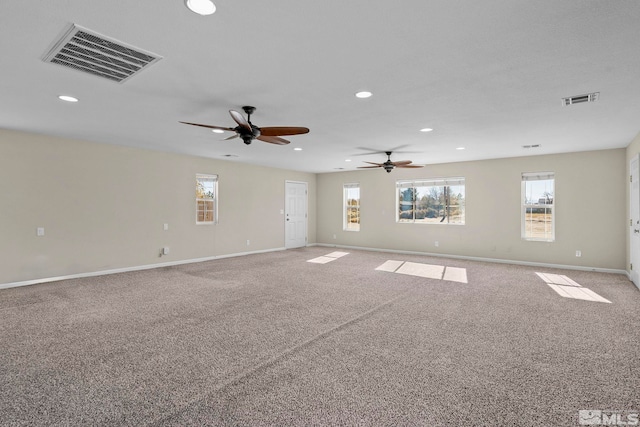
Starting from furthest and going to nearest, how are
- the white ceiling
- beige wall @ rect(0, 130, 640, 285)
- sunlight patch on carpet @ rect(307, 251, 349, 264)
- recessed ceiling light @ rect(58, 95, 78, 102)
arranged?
sunlight patch on carpet @ rect(307, 251, 349, 264), beige wall @ rect(0, 130, 640, 285), recessed ceiling light @ rect(58, 95, 78, 102), the white ceiling

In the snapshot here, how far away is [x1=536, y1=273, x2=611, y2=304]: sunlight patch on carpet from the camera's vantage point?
4.30m

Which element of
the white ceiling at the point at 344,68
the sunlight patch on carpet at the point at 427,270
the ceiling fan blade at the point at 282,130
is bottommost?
the sunlight patch on carpet at the point at 427,270

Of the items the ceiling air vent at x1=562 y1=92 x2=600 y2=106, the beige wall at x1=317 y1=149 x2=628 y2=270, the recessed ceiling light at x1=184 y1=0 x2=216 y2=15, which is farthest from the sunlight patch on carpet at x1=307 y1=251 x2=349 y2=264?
the recessed ceiling light at x1=184 y1=0 x2=216 y2=15

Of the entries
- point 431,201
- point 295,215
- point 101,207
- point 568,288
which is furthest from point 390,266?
point 101,207

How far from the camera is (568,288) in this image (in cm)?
479

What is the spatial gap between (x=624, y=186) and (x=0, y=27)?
864 cm

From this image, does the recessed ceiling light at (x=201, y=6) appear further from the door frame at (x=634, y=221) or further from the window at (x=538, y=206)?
the window at (x=538, y=206)

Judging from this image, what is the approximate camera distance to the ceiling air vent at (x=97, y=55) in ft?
6.98

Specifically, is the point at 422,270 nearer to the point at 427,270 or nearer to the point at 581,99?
the point at 427,270

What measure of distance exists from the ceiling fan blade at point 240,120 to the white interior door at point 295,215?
237 inches

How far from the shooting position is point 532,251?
6.74 m

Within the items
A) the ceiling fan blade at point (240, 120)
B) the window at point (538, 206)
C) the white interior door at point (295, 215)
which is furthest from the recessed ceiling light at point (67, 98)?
the window at point (538, 206)

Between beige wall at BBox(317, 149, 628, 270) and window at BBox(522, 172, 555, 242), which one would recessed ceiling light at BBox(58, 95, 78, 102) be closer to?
beige wall at BBox(317, 149, 628, 270)

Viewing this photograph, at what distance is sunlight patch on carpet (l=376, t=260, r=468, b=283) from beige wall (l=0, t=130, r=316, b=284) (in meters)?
3.94
